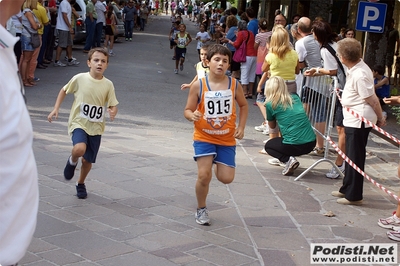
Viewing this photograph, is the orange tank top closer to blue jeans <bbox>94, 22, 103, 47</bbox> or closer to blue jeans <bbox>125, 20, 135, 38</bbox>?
blue jeans <bbox>94, 22, 103, 47</bbox>

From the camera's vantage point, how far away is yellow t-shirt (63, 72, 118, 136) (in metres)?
6.27

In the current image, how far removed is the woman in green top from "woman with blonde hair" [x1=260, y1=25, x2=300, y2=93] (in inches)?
38.2

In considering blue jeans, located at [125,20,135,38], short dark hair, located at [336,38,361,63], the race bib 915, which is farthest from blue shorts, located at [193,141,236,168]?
blue jeans, located at [125,20,135,38]

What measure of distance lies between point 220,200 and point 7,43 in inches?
195

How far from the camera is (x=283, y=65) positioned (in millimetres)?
9242

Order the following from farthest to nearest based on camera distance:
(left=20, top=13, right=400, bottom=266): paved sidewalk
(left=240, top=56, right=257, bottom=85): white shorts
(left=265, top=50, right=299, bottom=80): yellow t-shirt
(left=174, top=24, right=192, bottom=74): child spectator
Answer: (left=174, top=24, right=192, bottom=74): child spectator
(left=240, top=56, right=257, bottom=85): white shorts
(left=265, top=50, right=299, bottom=80): yellow t-shirt
(left=20, top=13, right=400, bottom=266): paved sidewalk

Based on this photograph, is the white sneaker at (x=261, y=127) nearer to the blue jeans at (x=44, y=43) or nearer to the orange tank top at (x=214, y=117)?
the orange tank top at (x=214, y=117)

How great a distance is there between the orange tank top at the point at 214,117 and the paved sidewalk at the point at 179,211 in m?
0.81

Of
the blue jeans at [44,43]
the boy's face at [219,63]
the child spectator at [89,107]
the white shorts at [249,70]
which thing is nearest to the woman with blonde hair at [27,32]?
the blue jeans at [44,43]

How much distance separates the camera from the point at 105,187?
6.94 m

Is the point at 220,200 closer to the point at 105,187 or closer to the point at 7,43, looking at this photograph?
the point at 105,187

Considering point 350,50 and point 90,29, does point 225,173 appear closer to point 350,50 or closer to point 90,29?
point 350,50

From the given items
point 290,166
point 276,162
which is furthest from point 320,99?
point 290,166

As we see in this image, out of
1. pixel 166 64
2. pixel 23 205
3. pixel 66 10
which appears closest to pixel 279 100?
pixel 23 205
